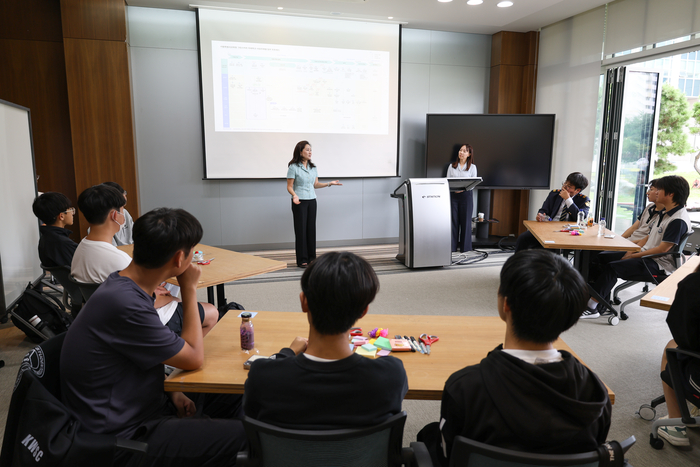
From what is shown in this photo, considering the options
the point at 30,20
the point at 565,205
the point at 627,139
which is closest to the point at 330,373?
the point at 565,205

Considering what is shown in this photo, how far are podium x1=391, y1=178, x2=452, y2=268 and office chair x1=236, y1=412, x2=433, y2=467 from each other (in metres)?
4.22

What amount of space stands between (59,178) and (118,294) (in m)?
5.45

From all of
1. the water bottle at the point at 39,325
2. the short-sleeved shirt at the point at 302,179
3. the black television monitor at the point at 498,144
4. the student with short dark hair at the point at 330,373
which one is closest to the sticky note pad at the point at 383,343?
the student with short dark hair at the point at 330,373

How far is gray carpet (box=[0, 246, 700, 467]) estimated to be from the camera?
7.59 ft

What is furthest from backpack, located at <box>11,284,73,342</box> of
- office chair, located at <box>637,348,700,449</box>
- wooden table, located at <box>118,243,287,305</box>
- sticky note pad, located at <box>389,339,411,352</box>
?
office chair, located at <box>637,348,700,449</box>

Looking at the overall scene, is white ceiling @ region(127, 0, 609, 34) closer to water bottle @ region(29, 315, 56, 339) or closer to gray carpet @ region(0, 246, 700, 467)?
gray carpet @ region(0, 246, 700, 467)

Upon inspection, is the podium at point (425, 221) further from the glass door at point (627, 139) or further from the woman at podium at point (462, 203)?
the glass door at point (627, 139)

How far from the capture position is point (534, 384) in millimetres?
1036

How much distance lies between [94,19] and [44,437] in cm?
557

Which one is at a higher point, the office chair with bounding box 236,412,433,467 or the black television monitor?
the black television monitor

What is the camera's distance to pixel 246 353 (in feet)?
5.39

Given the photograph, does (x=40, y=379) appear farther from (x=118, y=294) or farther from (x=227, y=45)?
(x=227, y=45)

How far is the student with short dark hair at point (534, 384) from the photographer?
1035 millimetres

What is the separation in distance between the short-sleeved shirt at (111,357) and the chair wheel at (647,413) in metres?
2.39
